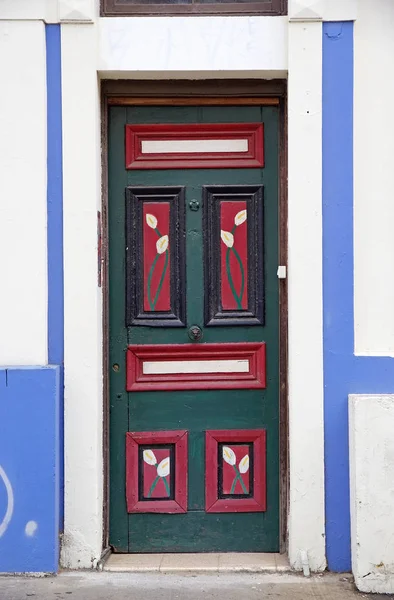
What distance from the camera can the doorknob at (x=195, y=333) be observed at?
4668mm

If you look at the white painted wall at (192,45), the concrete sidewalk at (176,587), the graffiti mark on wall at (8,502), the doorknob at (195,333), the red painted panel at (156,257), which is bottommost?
the concrete sidewalk at (176,587)

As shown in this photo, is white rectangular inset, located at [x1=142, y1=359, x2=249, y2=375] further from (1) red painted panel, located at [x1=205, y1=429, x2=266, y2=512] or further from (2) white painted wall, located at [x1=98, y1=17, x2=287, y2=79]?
(2) white painted wall, located at [x1=98, y1=17, x2=287, y2=79]

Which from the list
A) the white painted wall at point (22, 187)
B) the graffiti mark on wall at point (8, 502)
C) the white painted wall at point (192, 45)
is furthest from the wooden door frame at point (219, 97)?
the graffiti mark on wall at point (8, 502)

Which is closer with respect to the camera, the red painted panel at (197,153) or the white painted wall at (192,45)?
the white painted wall at (192,45)

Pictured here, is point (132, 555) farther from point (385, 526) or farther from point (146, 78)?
point (146, 78)

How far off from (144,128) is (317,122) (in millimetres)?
951

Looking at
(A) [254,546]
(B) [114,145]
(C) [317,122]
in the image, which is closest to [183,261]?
(B) [114,145]

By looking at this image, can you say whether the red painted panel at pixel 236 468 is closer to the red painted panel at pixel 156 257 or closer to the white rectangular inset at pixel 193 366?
the white rectangular inset at pixel 193 366

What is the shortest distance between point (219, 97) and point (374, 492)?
2247 mm

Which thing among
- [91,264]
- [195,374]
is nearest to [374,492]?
[195,374]

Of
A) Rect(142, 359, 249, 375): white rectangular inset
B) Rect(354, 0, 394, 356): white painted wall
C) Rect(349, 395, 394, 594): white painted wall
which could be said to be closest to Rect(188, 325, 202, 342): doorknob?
Rect(142, 359, 249, 375): white rectangular inset

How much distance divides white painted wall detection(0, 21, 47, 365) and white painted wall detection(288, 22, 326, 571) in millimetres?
1300

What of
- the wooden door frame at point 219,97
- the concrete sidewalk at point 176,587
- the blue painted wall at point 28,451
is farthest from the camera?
the wooden door frame at point 219,97

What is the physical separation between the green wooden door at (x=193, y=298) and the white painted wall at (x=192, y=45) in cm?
31
